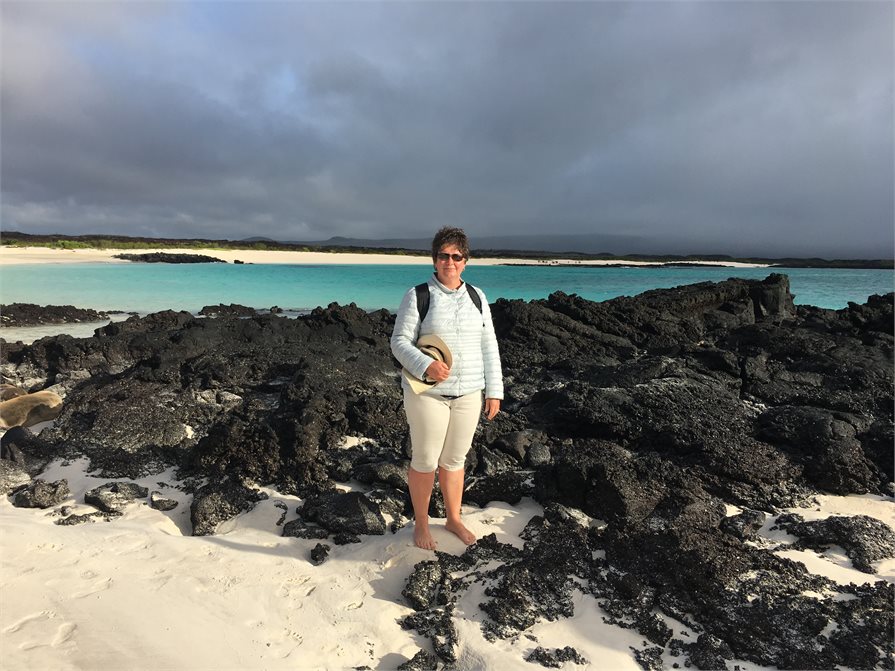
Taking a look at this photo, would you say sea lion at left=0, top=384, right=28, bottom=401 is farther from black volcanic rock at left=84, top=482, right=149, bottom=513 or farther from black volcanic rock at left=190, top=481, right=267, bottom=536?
black volcanic rock at left=190, top=481, right=267, bottom=536

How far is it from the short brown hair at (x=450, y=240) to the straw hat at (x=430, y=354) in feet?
1.93

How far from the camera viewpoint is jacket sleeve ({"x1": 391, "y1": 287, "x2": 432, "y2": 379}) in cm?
350

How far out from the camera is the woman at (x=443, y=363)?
360 cm

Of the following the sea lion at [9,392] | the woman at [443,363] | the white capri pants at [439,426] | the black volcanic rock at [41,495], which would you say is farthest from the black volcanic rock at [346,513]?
the sea lion at [9,392]

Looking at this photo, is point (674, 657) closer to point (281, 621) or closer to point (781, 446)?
point (281, 621)

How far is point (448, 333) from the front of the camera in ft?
12.0

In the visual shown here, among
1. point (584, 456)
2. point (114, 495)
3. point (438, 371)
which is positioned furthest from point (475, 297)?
point (114, 495)

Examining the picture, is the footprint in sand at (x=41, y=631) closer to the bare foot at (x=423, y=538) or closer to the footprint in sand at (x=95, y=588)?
the footprint in sand at (x=95, y=588)

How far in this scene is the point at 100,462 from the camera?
547 cm

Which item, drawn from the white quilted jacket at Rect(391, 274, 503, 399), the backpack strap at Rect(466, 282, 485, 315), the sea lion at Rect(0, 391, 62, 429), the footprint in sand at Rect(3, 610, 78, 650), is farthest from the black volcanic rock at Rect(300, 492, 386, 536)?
the sea lion at Rect(0, 391, 62, 429)

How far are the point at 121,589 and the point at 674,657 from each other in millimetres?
3437

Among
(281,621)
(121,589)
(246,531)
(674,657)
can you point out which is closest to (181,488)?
(246,531)

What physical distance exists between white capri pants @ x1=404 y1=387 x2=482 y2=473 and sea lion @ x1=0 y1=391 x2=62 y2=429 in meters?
5.80

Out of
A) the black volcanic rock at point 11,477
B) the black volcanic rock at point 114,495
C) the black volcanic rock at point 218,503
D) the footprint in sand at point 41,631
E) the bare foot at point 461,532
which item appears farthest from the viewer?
the black volcanic rock at point 11,477
